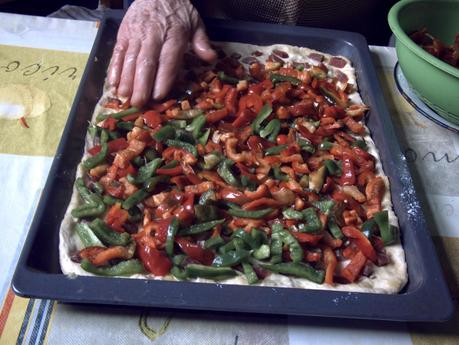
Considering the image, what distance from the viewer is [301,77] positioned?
6.69ft

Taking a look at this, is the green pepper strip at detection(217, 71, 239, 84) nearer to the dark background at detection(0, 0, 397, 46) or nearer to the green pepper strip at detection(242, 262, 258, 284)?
the dark background at detection(0, 0, 397, 46)

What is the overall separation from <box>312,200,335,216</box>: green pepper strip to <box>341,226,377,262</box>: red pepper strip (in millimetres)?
75

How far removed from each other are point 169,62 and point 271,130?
1.52 feet

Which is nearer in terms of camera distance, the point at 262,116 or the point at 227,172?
the point at 227,172

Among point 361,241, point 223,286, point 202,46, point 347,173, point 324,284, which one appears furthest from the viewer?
point 202,46

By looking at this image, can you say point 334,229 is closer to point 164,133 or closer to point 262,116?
point 262,116

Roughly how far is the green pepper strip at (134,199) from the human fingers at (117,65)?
19.6 inches

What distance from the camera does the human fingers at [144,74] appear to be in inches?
69.2

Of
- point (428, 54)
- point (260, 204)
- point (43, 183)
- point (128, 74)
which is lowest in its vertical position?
point (43, 183)

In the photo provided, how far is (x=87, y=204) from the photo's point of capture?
151 cm

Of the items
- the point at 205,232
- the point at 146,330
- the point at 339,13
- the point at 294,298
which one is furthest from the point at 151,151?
the point at 339,13

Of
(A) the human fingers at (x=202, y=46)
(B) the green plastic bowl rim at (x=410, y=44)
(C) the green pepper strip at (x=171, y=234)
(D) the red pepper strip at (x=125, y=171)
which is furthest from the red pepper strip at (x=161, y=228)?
(B) the green plastic bowl rim at (x=410, y=44)

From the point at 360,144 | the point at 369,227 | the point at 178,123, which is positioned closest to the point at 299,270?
the point at 369,227

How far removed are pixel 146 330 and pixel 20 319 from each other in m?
0.35
